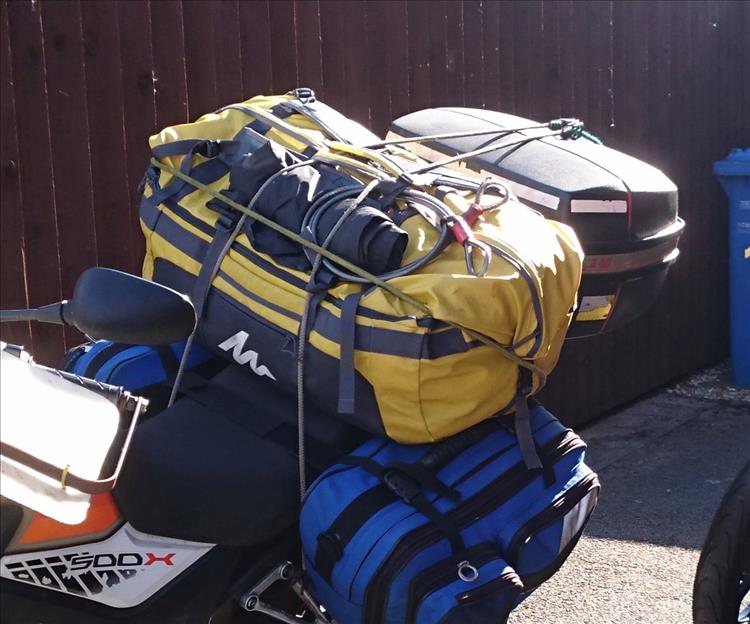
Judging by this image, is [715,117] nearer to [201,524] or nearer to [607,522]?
[607,522]

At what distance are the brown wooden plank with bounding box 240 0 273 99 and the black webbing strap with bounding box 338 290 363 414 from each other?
6.96 feet

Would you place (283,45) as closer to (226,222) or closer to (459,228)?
(226,222)

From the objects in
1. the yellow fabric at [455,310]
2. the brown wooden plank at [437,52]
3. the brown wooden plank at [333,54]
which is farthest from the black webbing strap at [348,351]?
the brown wooden plank at [437,52]

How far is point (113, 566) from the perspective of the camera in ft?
6.25

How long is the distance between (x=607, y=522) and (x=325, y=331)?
8.47 ft

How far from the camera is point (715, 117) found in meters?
6.81

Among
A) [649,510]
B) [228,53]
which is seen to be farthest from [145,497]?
[649,510]

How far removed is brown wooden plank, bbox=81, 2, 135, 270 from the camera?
3.67 meters

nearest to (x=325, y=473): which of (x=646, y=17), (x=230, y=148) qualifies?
(x=230, y=148)

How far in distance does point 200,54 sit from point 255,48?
0.25m

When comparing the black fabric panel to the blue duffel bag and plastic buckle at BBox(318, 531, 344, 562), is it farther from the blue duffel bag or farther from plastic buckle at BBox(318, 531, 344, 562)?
plastic buckle at BBox(318, 531, 344, 562)

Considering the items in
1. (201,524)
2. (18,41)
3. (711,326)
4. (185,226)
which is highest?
(18,41)

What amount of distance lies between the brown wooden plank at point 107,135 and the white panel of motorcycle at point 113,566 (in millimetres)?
1914

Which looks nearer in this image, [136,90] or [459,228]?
[459,228]
